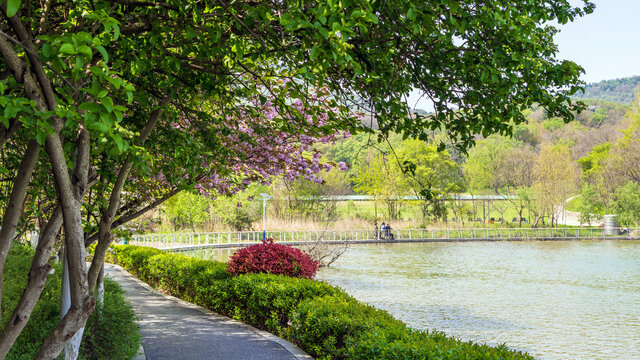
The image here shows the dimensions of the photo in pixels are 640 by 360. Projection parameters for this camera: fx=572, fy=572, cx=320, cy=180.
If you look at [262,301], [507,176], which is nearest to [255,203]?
[507,176]

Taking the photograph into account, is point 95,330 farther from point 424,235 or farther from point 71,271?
point 424,235

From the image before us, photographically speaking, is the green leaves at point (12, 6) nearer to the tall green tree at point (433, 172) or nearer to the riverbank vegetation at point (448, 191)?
the riverbank vegetation at point (448, 191)

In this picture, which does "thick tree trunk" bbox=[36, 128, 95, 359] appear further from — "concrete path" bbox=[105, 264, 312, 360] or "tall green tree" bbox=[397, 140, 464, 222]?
"tall green tree" bbox=[397, 140, 464, 222]

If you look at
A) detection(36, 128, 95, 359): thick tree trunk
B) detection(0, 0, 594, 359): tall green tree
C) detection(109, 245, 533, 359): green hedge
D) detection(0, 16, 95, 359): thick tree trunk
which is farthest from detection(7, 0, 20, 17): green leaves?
detection(109, 245, 533, 359): green hedge

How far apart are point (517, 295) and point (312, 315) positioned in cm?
1059

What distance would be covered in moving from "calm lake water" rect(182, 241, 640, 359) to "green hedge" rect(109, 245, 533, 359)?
3279mm

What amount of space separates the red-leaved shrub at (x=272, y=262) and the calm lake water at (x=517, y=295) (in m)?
2.84

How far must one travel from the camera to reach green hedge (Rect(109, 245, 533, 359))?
190 inches

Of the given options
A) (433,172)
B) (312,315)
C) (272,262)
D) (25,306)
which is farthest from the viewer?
(433,172)

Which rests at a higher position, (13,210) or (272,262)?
(13,210)

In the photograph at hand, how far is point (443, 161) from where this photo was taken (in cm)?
5003

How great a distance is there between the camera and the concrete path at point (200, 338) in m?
6.84

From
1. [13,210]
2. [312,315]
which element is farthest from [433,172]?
[13,210]

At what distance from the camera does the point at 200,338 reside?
7.82m
